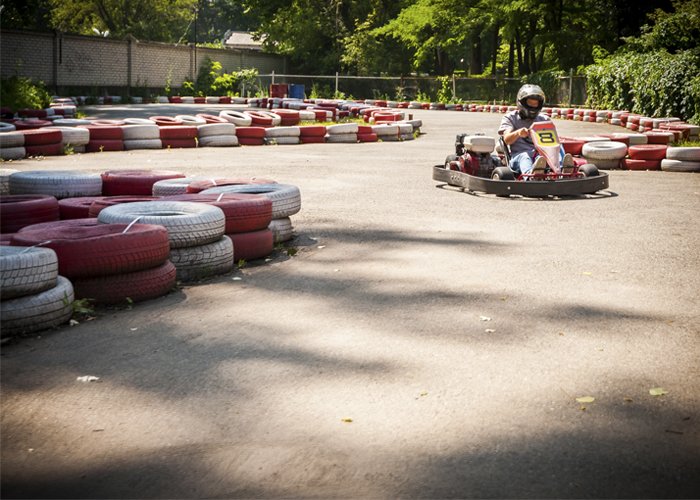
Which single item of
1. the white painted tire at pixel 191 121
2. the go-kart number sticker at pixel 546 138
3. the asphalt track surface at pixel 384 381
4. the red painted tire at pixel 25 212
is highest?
the white painted tire at pixel 191 121

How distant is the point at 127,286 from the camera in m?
4.75

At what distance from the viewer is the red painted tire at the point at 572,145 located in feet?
39.0

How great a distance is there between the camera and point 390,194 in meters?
9.34

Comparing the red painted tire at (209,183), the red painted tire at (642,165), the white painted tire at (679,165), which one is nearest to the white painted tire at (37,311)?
the red painted tire at (209,183)

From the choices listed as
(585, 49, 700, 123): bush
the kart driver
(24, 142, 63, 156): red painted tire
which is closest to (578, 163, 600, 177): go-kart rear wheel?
the kart driver

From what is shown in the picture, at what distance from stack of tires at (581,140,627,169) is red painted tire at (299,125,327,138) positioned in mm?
5743

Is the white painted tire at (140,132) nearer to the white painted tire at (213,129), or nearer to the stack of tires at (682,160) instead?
the white painted tire at (213,129)

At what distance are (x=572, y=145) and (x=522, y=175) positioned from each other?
310cm

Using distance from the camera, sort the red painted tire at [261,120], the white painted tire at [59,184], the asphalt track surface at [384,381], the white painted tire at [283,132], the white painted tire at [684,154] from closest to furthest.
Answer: the asphalt track surface at [384,381] → the white painted tire at [59,184] → the white painted tire at [684,154] → the white painted tire at [283,132] → the red painted tire at [261,120]

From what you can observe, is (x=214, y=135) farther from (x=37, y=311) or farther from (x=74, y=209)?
(x=37, y=311)

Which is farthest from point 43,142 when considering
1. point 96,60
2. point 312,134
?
point 96,60

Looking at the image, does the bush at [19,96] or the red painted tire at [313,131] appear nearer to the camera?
the red painted tire at [313,131]

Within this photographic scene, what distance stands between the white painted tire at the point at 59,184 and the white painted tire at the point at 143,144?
729 cm

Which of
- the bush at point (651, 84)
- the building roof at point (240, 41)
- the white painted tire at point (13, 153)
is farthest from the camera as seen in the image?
the building roof at point (240, 41)
